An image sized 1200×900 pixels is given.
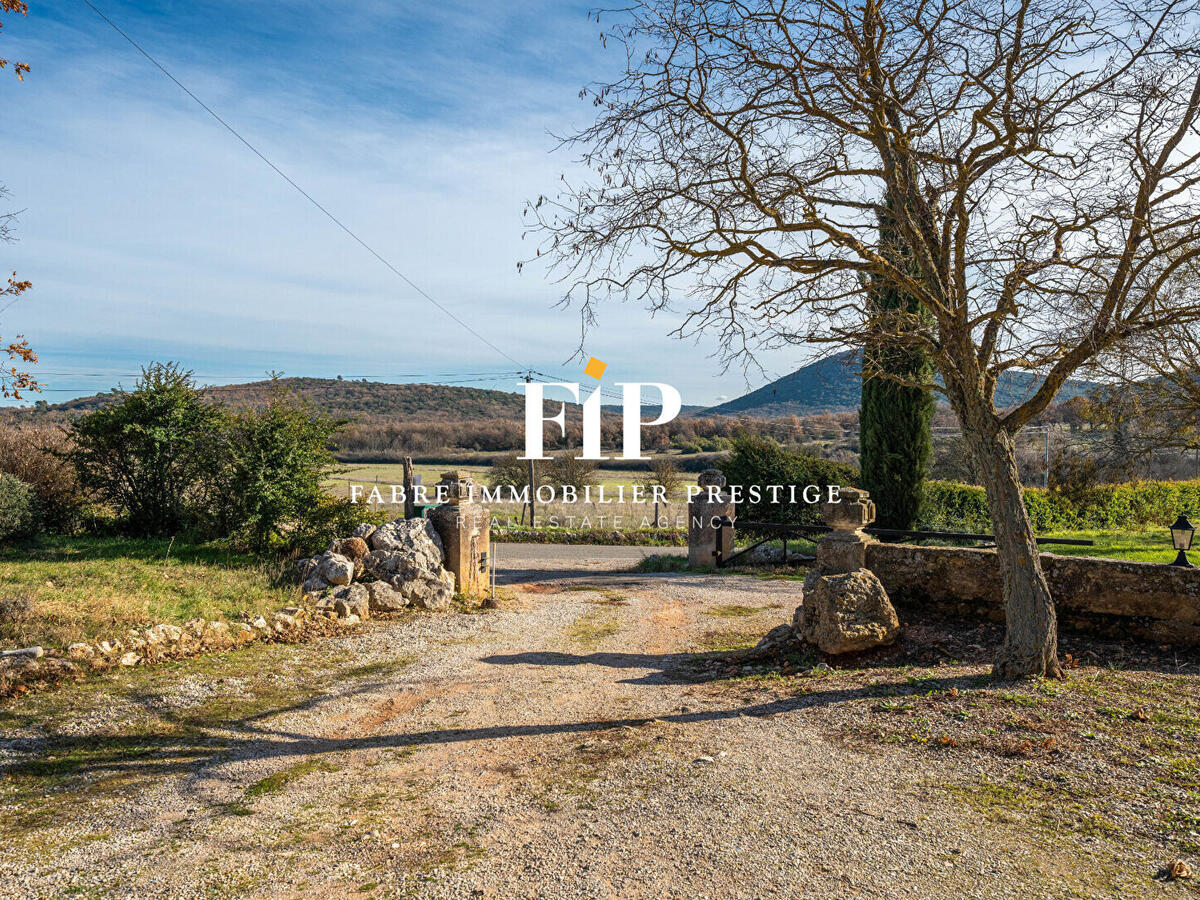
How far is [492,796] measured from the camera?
4219 mm

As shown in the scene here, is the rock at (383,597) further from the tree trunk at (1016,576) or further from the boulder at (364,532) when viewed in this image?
the tree trunk at (1016,576)

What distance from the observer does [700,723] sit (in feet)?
17.6

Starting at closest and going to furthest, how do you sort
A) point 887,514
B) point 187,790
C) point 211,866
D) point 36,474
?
point 211,866
point 187,790
point 36,474
point 887,514

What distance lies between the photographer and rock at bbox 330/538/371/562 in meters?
9.61

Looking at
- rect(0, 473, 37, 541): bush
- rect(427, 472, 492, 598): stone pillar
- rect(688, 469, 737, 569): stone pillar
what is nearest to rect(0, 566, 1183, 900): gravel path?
rect(427, 472, 492, 598): stone pillar

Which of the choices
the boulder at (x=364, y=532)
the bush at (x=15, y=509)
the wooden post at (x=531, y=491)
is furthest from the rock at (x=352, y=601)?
the wooden post at (x=531, y=491)

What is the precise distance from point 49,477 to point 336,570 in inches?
277

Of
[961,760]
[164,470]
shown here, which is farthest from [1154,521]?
[164,470]

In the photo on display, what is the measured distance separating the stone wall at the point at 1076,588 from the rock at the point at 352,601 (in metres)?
5.92

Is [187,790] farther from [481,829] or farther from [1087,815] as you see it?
[1087,815]

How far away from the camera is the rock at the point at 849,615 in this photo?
6586mm

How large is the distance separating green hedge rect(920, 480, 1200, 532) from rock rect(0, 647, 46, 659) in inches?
640

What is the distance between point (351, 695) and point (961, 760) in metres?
4.72

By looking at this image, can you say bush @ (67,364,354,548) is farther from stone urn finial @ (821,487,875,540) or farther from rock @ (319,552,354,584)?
stone urn finial @ (821,487,875,540)
